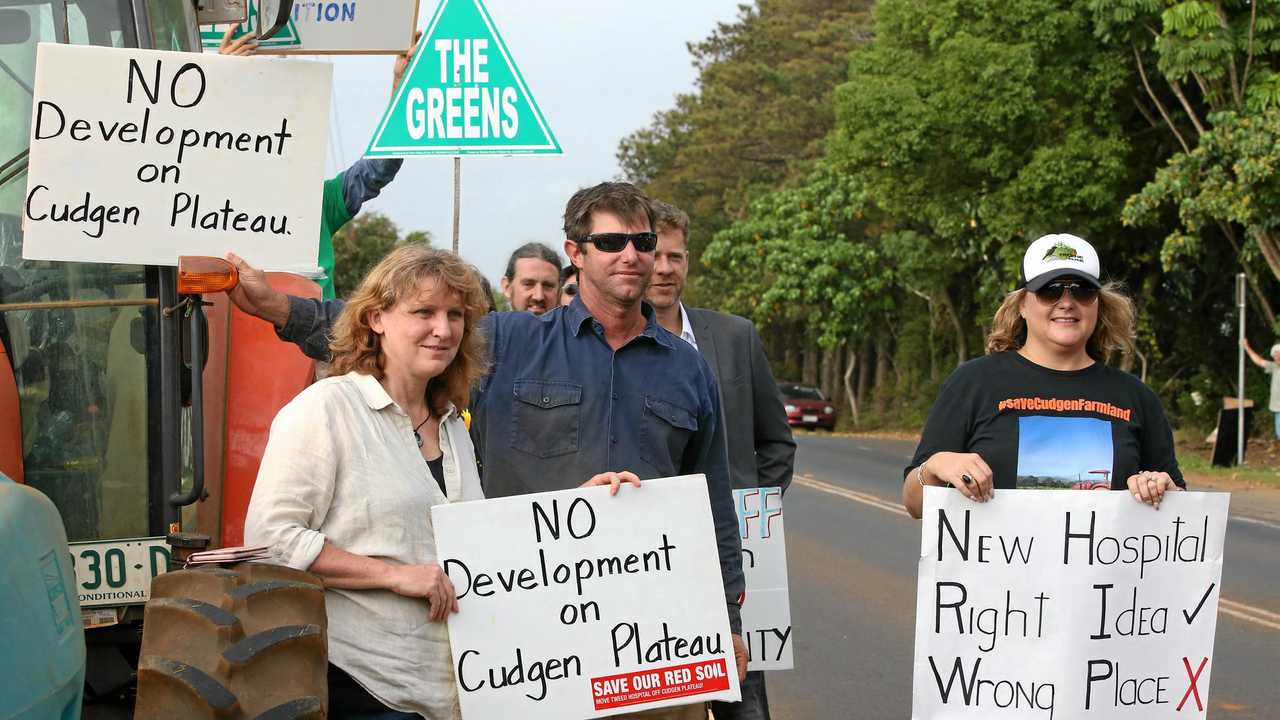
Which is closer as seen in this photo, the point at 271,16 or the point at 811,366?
the point at 271,16

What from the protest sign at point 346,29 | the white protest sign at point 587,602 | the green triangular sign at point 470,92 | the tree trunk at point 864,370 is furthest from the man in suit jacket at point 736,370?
the tree trunk at point 864,370

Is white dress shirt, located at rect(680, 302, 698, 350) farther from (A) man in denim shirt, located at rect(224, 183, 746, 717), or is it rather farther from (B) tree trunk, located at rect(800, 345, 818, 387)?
(B) tree trunk, located at rect(800, 345, 818, 387)

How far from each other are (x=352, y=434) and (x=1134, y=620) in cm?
252

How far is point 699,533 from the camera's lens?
4.12m

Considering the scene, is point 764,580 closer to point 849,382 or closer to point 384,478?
point 384,478

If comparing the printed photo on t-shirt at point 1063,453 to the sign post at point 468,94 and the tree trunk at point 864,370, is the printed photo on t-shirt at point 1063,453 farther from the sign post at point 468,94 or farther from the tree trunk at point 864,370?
the tree trunk at point 864,370

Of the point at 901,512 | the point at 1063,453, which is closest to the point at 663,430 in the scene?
the point at 1063,453

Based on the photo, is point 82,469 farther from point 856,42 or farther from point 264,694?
point 856,42

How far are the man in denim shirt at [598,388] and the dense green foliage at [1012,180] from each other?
19096mm

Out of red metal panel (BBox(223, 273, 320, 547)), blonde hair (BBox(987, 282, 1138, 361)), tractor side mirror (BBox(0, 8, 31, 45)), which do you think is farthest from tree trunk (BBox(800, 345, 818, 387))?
tractor side mirror (BBox(0, 8, 31, 45))

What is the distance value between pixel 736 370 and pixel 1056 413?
141cm

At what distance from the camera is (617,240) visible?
4.34m

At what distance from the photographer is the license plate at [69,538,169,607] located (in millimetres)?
3824

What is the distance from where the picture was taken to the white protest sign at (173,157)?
386 cm
